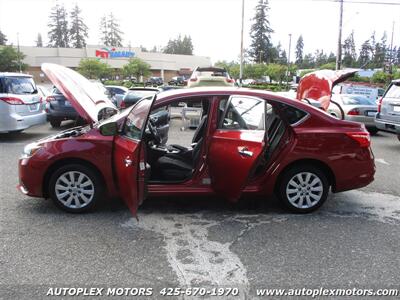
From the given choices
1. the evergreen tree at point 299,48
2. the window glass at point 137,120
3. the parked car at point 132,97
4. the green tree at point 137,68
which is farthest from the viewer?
the evergreen tree at point 299,48

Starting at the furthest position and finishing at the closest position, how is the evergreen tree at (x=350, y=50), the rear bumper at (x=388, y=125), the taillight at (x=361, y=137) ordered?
1. the evergreen tree at (x=350, y=50)
2. the rear bumper at (x=388, y=125)
3. the taillight at (x=361, y=137)

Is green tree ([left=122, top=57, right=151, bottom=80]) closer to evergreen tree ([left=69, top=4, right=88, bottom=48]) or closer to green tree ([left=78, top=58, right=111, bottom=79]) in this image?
green tree ([left=78, top=58, right=111, bottom=79])

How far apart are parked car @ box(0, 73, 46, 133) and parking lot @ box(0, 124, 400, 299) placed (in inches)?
167

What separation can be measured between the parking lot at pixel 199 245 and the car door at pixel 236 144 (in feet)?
1.67

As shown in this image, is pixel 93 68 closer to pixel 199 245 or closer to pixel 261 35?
pixel 261 35

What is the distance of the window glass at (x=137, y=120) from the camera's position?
3.89 metres

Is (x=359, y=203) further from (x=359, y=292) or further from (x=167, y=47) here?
(x=167, y=47)

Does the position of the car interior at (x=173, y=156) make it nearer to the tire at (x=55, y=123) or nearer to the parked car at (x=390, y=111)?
the parked car at (x=390, y=111)

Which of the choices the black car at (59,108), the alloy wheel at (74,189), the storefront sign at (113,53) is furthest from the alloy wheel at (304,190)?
the storefront sign at (113,53)

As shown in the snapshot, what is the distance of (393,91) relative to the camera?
928cm

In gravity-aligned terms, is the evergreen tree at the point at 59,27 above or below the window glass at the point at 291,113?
above

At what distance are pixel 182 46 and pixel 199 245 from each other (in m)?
106

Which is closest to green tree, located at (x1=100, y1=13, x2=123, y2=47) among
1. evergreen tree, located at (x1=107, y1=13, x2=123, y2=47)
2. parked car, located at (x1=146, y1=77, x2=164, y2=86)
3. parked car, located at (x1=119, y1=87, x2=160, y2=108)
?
evergreen tree, located at (x1=107, y1=13, x2=123, y2=47)

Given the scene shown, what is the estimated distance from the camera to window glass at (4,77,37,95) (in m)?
8.83
